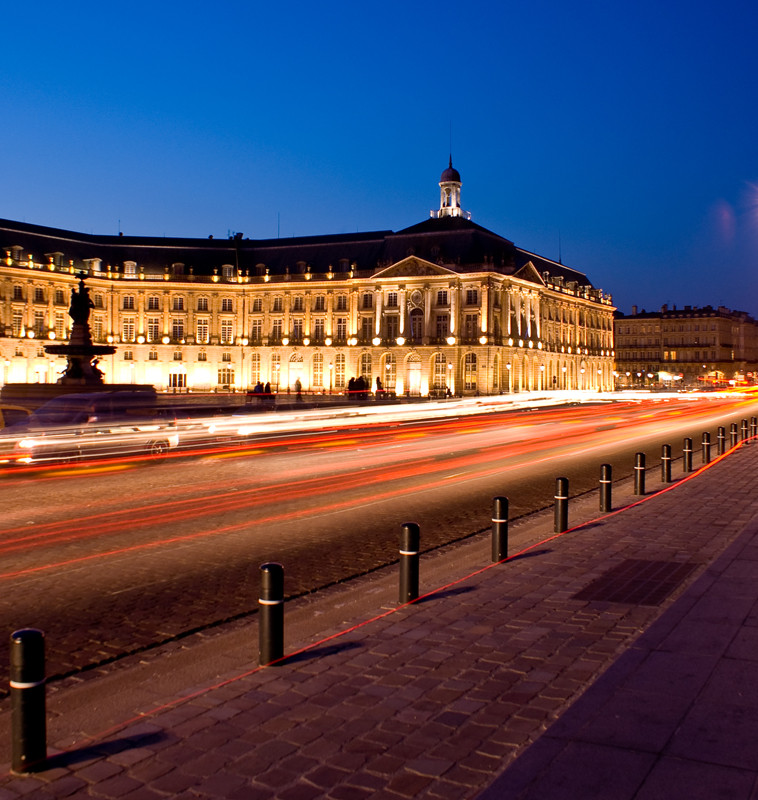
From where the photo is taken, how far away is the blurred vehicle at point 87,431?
21.8 m

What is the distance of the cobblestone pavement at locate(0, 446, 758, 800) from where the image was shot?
4.61 metres

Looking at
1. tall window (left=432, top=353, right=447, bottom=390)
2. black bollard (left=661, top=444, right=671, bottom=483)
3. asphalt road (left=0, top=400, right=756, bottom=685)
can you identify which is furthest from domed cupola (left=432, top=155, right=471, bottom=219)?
black bollard (left=661, top=444, right=671, bottom=483)

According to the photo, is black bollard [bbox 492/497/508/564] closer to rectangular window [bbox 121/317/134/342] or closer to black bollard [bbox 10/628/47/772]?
black bollard [bbox 10/628/47/772]

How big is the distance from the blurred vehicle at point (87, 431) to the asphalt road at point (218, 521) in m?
1.40

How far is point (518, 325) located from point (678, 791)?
9773 centimetres

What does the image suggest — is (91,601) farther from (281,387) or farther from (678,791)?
(281,387)

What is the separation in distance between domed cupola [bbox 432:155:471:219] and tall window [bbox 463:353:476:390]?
18906 mm

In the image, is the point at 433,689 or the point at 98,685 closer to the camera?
the point at 433,689

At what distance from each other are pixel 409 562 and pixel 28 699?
4141 mm

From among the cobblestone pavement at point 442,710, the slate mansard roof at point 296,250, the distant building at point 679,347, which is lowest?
the cobblestone pavement at point 442,710

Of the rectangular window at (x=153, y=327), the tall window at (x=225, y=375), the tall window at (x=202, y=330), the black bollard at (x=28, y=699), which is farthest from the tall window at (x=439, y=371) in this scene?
the black bollard at (x=28, y=699)

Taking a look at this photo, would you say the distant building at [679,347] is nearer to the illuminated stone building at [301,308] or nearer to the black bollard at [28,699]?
the illuminated stone building at [301,308]

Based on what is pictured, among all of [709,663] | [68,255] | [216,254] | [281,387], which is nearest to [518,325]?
[281,387]

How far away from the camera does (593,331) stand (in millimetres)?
129625
